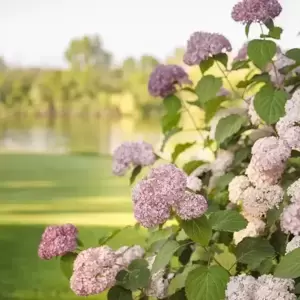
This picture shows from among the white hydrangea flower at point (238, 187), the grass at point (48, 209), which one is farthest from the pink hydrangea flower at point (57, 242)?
the grass at point (48, 209)

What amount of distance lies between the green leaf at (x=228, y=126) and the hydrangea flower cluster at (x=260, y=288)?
0.86ft

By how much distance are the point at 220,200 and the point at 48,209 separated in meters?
0.59

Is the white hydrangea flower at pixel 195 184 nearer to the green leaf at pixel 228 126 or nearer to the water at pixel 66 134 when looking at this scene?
the green leaf at pixel 228 126

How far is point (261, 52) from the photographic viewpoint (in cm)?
96

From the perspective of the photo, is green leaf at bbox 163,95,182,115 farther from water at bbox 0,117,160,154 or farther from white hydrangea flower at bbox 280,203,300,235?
water at bbox 0,117,160,154

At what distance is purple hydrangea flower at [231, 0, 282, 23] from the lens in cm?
94

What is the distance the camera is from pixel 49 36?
1.60 meters

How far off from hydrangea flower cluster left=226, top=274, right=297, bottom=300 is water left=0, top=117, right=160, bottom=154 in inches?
32.5

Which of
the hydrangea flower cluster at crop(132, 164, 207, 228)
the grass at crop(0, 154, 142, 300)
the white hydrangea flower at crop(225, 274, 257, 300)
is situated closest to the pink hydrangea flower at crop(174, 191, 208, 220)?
the hydrangea flower cluster at crop(132, 164, 207, 228)

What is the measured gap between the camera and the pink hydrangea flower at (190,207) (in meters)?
0.79

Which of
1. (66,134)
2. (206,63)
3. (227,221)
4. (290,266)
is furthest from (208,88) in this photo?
(66,134)

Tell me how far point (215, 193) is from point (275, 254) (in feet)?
0.59

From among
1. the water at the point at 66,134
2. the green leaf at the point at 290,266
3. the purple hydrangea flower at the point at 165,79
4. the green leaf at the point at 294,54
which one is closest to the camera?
the green leaf at the point at 290,266

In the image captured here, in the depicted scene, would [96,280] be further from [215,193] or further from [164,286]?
[215,193]
